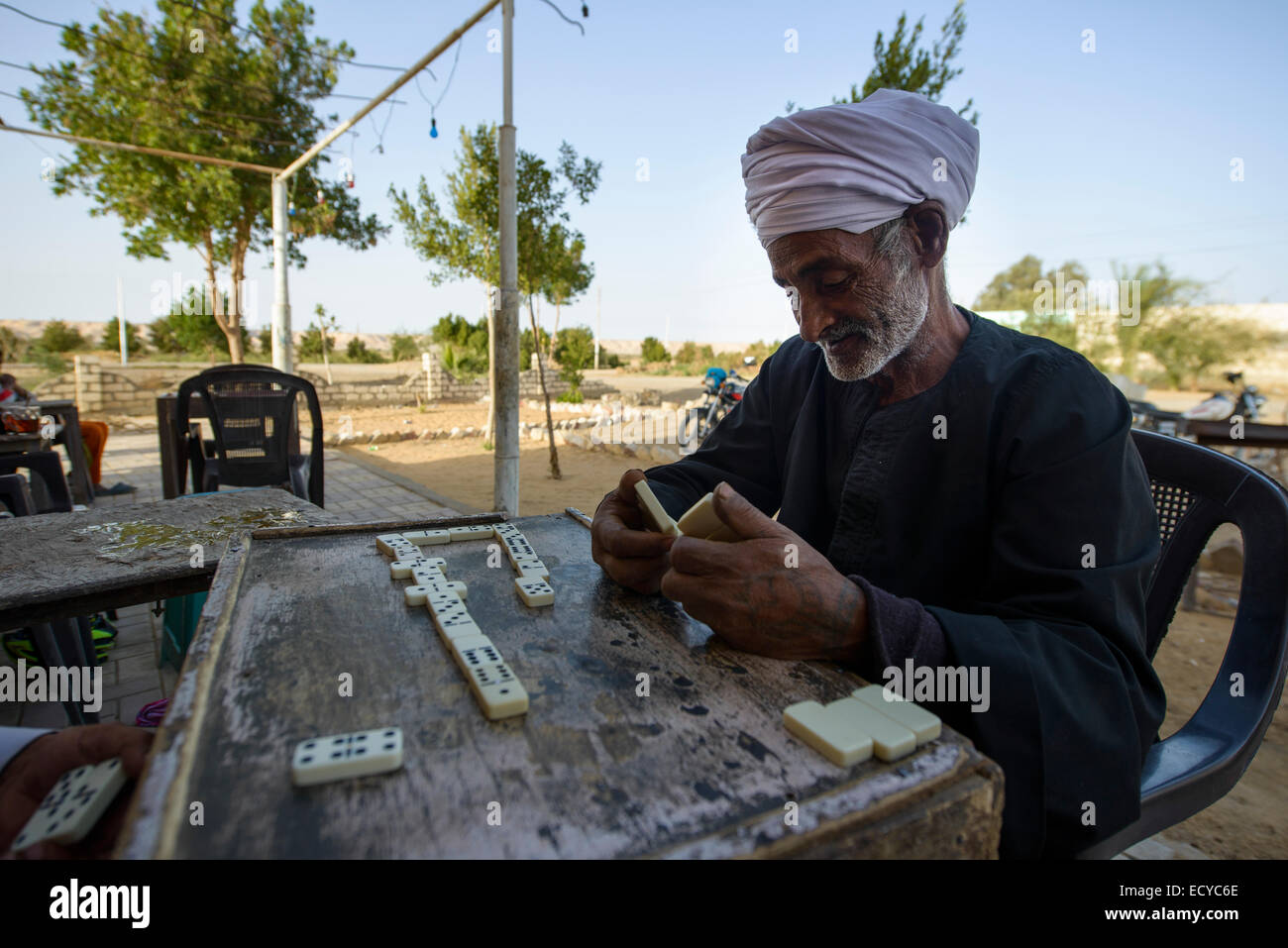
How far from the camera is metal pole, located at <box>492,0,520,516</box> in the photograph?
17.7 feet

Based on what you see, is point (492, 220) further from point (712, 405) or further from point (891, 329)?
point (891, 329)

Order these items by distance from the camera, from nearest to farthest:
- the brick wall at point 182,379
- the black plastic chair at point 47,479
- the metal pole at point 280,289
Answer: the black plastic chair at point 47,479
the metal pole at point 280,289
the brick wall at point 182,379

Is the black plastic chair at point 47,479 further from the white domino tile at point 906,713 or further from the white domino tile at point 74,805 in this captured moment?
the white domino tile at point 906,713

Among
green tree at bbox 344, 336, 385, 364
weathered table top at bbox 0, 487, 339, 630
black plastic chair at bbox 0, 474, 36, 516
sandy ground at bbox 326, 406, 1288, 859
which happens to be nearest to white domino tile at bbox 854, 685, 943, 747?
weathered table top at bbox 0, 487, 339, 630

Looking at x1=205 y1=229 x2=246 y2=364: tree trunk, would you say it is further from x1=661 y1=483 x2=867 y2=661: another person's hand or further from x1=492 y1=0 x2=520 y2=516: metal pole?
x1=661 y1=483 x2=867 y2=661: another person's hand

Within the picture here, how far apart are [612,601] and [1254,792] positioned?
3.02 metres

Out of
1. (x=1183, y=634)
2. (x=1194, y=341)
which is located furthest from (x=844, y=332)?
(x=1194, y=341)

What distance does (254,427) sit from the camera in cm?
435

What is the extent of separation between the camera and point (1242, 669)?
4.65 feet

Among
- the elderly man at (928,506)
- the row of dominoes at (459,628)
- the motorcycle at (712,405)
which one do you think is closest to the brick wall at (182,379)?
the motorcycle at (712,405)

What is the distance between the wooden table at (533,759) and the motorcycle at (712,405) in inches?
369

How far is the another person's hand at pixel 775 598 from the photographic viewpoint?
Answer: 1018mm

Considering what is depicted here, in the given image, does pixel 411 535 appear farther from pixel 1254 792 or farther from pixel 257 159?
pixel 257 159
